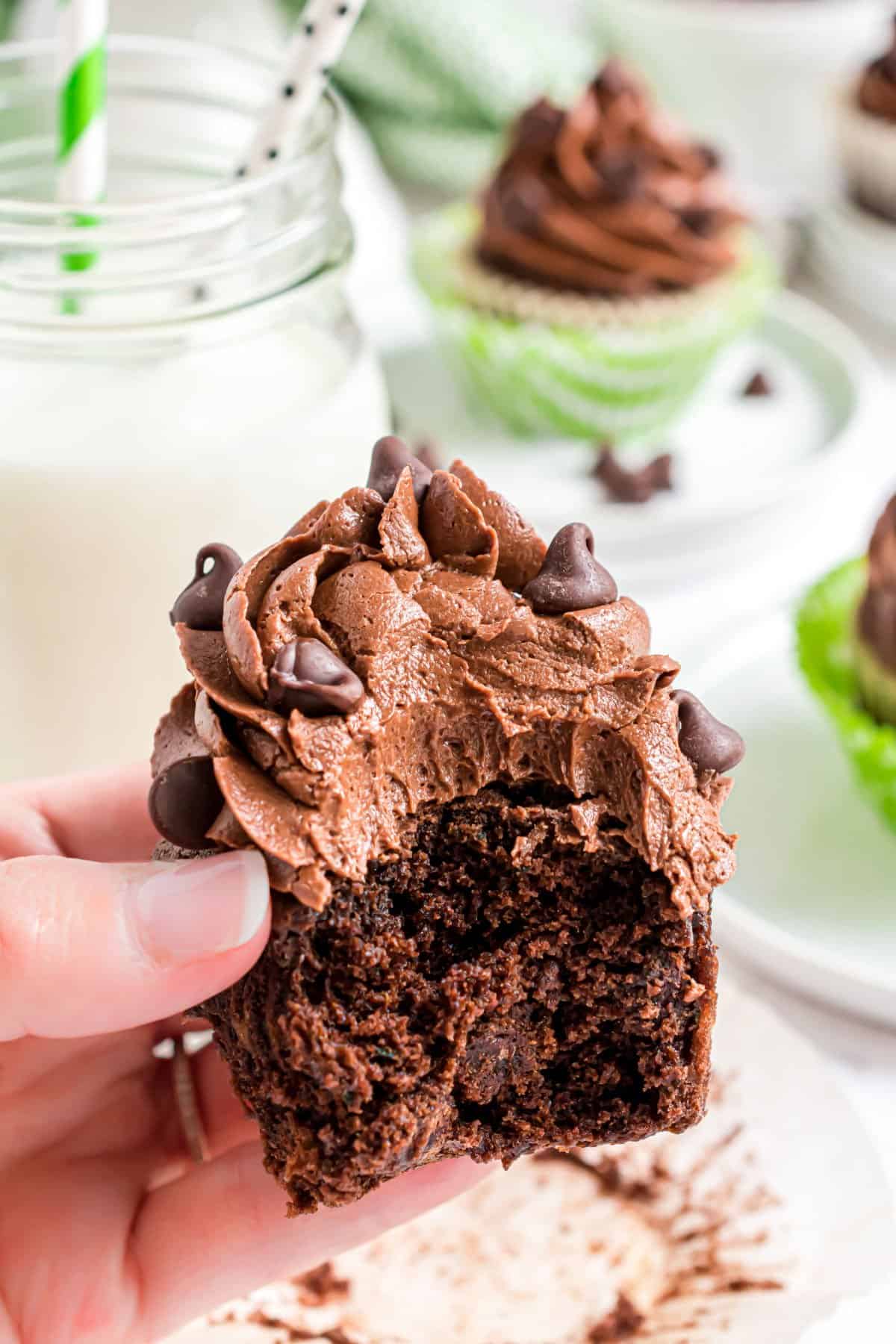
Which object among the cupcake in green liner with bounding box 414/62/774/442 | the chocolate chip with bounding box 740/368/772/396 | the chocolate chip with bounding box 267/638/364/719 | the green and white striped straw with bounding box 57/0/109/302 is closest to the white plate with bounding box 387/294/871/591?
the chocolate chip with bounding box 740/368/772/396

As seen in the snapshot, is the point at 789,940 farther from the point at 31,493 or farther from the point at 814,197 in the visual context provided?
the point at 814,197

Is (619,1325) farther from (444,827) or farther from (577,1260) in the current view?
(444,827)

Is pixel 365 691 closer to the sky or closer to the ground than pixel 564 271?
closer to the sky

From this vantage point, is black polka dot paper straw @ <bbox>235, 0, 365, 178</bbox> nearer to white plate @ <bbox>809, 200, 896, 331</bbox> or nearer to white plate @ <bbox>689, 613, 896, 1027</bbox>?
white plate @ <bbox>689, 613, 896, 1027</bbox>

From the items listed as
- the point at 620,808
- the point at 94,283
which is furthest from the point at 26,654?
the point at 620,808

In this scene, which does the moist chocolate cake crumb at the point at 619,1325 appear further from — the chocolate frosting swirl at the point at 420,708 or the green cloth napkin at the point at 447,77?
the green cloth napkin at the point at 447,77

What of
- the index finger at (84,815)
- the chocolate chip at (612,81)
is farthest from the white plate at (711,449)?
the index finger at (84,815)
